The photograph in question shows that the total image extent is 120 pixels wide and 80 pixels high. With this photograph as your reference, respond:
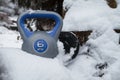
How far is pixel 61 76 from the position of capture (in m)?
1.38

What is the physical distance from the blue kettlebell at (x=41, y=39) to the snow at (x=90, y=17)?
13.7 inches

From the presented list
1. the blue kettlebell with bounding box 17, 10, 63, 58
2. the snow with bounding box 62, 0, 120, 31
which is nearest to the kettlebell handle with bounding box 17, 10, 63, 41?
the blue kettlebell with bounding box 17, 10, 63, 58

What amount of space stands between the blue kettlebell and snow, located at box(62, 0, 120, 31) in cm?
35

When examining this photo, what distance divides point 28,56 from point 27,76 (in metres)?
0.18

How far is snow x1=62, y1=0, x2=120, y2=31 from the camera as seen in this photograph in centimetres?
226

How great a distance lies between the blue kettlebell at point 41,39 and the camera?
1935 mm

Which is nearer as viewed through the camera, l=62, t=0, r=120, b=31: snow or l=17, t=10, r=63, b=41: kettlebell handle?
l=17, t=10, r=63, b=41: kettlebell handle

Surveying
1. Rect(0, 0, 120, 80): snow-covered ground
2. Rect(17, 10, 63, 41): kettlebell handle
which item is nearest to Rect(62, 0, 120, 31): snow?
Rect(0, 0, 120, 80): snow-covered ground

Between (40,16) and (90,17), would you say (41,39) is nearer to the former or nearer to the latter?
(40,16)

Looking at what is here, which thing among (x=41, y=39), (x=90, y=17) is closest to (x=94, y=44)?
(x=90, y=17)

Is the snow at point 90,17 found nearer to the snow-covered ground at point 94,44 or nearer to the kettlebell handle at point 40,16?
the snow-covered ground at point 94,44

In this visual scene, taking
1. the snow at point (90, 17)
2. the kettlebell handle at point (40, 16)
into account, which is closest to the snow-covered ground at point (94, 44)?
the snow at point (90, 17)

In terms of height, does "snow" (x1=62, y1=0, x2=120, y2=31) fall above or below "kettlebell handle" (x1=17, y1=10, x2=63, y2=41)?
below

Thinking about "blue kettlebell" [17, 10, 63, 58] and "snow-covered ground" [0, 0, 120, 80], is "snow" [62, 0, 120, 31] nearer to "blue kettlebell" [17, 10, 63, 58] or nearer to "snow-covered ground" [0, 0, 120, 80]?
"snow-covered ground" [0, 0, 120, 80]
